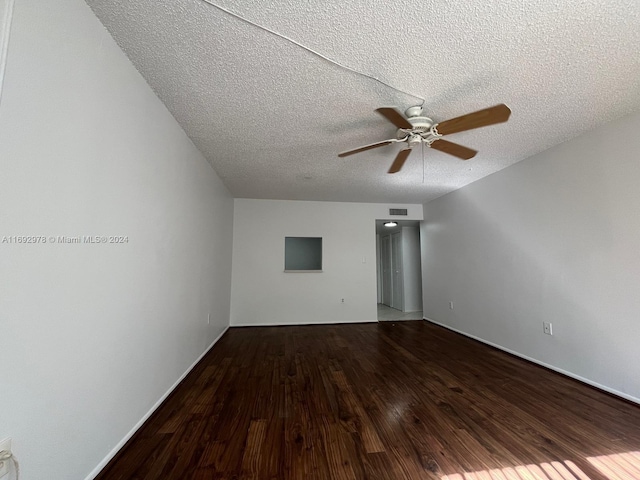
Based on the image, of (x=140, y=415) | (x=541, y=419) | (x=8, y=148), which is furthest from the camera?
(x=541, y=419)

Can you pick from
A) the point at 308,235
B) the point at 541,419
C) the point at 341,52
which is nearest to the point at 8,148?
the point at 341,52

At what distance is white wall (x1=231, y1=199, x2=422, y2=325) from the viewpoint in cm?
480

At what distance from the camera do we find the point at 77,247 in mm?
1179

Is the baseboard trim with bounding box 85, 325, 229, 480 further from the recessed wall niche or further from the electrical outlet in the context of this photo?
the recessed wall niche

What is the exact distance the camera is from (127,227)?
1.55m

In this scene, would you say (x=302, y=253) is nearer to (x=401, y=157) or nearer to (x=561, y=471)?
(x=401, y=157)

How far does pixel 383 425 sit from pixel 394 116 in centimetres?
208

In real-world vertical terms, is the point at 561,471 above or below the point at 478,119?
below

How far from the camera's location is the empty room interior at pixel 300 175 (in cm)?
105

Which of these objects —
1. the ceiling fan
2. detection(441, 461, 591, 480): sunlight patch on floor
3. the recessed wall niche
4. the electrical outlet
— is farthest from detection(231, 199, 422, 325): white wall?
the electrical outlet

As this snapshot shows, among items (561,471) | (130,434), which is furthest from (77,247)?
(561,471)

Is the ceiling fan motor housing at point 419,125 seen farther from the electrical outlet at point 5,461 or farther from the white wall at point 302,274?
the white wall at point 302,274

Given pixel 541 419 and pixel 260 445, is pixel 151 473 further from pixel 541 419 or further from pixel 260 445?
pixel 541 419

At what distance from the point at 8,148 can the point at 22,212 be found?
0.71 ft
